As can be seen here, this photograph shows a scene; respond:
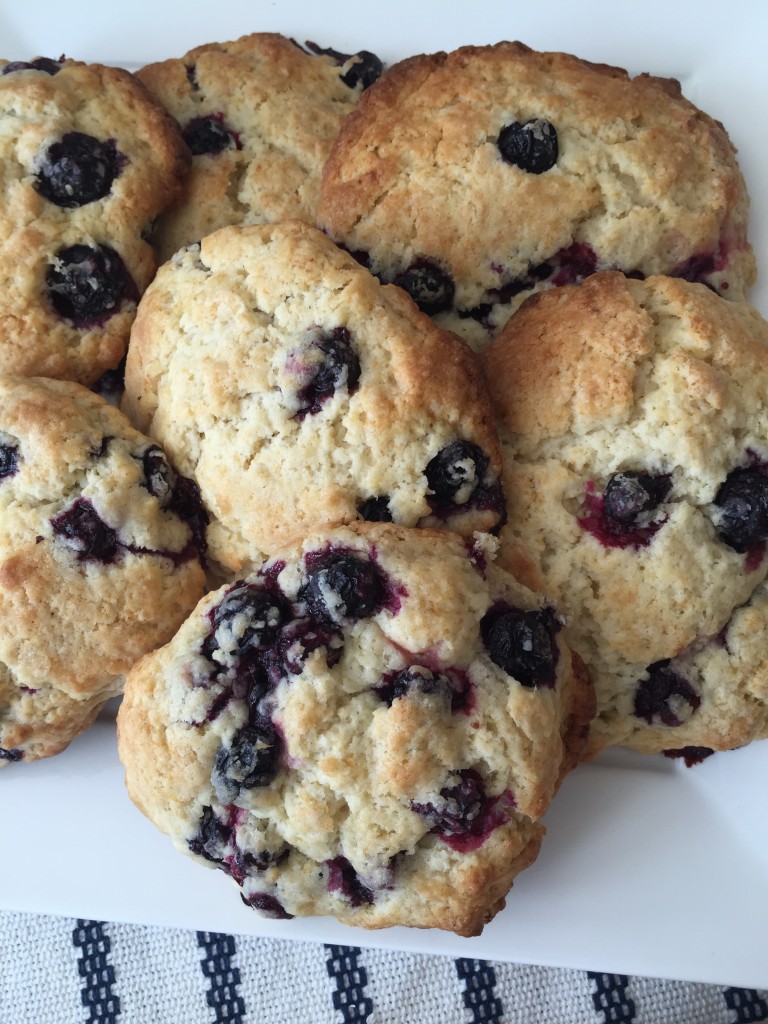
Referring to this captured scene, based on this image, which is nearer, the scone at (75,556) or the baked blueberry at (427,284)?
the scone at (75,556)

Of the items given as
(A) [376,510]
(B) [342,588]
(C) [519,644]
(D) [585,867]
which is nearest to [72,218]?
(A) [376,510]

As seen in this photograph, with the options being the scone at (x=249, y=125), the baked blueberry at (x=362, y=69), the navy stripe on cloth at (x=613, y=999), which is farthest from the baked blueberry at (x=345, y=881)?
the baked blueberry at (x=362, y=69)

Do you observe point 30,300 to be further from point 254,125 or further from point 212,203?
point 254,125

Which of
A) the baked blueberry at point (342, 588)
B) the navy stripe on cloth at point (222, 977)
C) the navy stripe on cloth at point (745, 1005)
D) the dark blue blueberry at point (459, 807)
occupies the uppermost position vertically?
the baked blueberry at point (342, 588)

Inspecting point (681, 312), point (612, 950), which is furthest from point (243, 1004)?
point (681, 312)

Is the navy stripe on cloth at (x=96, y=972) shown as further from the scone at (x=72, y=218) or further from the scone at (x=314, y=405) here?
the scone at (x=72, y=218)

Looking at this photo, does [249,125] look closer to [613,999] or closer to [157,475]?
[157,475]

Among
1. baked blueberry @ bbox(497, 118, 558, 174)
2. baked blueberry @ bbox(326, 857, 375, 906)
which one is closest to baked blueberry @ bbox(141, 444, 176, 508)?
baked blueberry @ bbox(326, 857, 375, 906)
